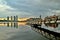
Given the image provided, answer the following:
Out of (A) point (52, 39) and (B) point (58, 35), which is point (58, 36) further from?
(A) point (52, 39)

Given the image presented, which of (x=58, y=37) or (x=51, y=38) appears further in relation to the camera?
(x=51, y=38)

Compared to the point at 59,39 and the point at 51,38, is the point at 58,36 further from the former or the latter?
the point at 51,38

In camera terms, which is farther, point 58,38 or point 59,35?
point 58,38

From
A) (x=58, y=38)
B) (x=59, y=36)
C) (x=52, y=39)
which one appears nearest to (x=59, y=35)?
(x=59, y=36)

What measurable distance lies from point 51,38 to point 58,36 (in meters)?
9.12

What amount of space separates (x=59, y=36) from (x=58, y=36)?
2.60 feet

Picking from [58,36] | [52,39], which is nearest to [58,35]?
[58,36]

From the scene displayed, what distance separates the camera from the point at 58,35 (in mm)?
41906

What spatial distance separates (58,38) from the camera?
4406cm

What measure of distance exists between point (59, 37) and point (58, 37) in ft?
8.15

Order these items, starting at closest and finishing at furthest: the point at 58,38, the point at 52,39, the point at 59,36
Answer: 1. the point at 59,36
2. the point at 58,38
3. the point at 52,39

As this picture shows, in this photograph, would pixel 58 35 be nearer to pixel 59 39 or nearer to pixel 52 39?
pixel 59 39

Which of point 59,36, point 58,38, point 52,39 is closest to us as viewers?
point 59,36

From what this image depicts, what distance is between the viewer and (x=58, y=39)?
43.5 m
